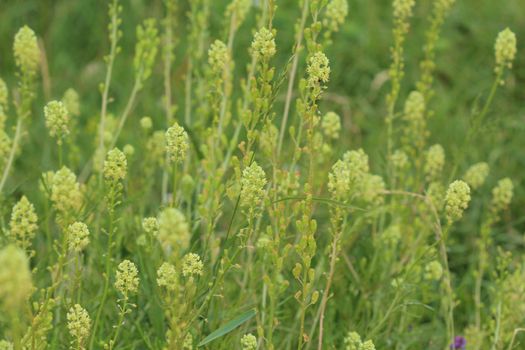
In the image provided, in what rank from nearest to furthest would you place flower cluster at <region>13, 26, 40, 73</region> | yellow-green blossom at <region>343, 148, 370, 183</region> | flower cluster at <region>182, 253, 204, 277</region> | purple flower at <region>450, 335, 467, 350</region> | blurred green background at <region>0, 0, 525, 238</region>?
flower cluster at <region>182, 253, 204, 277</region> < flower cluster at <region>13, 26, 40, 73</region> < yellow-green blossom at <region>343, 148, 370, 183</region> < purple flower at <region>450, 335, 467, 350</region> < blurred green background at <region>0, 0, 525, 238</region>

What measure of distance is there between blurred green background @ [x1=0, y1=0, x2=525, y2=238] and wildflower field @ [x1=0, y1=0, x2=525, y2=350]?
14mm

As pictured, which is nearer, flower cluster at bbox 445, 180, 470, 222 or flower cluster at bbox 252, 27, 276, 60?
flower cluster at bbox 252, 27, 276, 60

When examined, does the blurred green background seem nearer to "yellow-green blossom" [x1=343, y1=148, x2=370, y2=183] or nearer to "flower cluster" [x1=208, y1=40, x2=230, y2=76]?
"yellow-green blossom" [x1=343, y1=148, x2=370, y2=183]

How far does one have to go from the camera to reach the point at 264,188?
2.82m

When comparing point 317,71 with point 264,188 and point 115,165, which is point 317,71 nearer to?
point 115,165

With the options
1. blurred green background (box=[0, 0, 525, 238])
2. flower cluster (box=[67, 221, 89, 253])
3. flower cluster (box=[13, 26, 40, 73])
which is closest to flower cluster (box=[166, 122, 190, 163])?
flower cluster (box=[67, 221, 89, 253])

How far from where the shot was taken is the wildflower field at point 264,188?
1.99 meters

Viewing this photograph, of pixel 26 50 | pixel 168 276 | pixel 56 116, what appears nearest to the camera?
pixel 168 276

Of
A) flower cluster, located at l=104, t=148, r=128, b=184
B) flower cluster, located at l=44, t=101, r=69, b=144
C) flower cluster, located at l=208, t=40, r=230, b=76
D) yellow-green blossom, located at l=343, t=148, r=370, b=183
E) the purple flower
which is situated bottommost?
the purple flower

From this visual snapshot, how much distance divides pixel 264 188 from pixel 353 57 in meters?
2.13

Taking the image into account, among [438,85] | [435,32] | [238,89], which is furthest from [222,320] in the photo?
[438,85]

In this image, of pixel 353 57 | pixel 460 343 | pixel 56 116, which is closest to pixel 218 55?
pixel 56 116

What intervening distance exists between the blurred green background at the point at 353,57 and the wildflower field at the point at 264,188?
0.04 ft

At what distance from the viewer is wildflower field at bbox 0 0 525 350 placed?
1.99 metres
